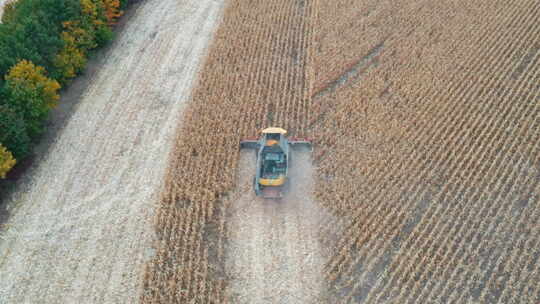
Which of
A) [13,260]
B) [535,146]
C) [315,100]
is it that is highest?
[13,260]

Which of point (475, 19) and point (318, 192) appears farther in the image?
point (475, 19)

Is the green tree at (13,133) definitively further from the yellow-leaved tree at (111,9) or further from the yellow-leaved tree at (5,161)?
the yellow-leaved tree at (111,9)

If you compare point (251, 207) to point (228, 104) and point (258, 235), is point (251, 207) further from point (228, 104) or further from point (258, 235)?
point (228, 104)

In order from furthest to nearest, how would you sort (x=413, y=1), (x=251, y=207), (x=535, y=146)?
1. (x=413, y=1)
2. (x=535, y=146)
3. (x=251, y=207)

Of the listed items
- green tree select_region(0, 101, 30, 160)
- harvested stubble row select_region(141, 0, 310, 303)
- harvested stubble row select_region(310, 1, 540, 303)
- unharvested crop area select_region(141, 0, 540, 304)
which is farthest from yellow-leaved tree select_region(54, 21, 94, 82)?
harvested stubble row select_region(310, 1, 540, 303)

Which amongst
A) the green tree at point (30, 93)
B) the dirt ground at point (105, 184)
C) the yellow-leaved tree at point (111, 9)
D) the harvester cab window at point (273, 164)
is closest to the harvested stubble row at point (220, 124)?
the dirt ground at point (105, 184)

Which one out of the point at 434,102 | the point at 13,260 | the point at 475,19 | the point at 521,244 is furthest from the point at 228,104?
the point at 475,19

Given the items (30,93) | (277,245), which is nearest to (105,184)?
(30,93)
